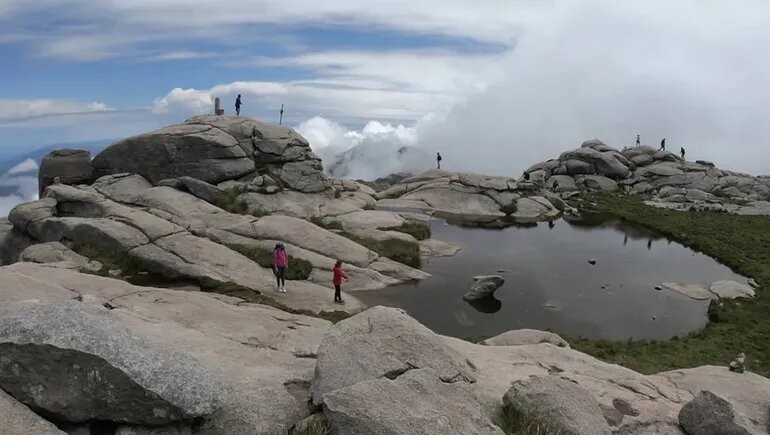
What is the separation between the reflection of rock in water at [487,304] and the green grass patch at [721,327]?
649cm

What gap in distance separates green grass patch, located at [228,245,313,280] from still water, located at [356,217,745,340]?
4.53 meters

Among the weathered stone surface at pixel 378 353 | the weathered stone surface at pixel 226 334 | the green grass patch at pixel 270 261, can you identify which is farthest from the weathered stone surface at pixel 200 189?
the weathered stone surface at pixel 378 353

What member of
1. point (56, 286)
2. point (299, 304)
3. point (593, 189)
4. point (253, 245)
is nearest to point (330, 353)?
point (56, 286)

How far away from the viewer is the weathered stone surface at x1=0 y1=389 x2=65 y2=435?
35.6ft

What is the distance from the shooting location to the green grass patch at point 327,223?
5347cm

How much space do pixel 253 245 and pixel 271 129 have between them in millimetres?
24224

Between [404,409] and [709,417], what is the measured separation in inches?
369

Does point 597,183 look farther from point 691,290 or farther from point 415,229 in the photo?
point 691,290

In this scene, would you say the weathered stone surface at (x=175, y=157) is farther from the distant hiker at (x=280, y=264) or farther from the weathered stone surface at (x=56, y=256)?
the distant hiker at (x=280, y=264)

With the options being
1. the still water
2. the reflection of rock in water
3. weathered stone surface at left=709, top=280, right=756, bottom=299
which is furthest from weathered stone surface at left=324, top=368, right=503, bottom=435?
weathered stone surface at left=709, top=280, right=756, bottom=299

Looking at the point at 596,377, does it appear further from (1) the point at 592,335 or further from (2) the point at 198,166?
(2) the point at 198,166

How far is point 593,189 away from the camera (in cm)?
10181

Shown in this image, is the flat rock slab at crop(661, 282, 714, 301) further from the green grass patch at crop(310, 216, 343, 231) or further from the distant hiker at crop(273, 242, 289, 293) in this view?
the distant hiker at crop(273, 242, 289, 293)

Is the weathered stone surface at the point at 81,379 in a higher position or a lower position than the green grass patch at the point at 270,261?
higher
